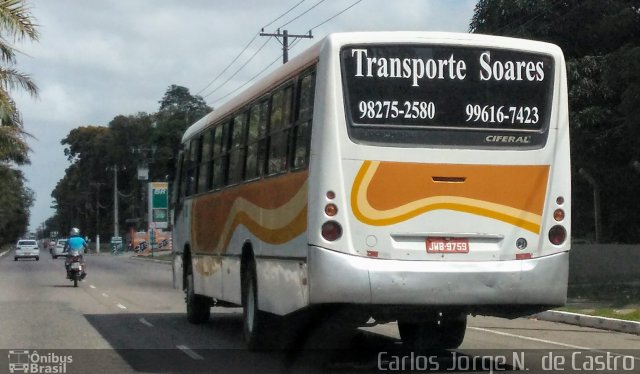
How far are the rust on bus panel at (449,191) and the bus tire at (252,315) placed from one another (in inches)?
125

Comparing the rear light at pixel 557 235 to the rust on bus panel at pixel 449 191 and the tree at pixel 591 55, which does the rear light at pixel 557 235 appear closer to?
the rust on bus panel at pixel 449 191

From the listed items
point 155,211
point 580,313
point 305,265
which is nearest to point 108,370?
point 305,265

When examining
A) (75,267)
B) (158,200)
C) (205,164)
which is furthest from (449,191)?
(158,200)

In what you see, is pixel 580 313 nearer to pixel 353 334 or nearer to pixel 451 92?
pixel 353 334

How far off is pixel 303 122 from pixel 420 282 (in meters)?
2.25

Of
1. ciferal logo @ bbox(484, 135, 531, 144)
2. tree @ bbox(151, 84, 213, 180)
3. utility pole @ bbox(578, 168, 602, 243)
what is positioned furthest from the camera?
tree @ bbox(151, 84, 213, 180)

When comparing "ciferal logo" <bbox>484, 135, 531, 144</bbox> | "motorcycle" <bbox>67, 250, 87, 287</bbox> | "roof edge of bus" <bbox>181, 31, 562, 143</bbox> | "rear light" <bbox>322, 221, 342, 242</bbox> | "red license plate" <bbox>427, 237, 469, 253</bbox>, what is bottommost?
"motorcycle" <bbox>67, 250, 87, 287</bbox>

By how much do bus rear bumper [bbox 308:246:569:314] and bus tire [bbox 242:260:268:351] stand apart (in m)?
2.80

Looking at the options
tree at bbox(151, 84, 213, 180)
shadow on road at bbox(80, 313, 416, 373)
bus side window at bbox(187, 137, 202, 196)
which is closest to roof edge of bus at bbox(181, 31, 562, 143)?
shadow on road at bbox(80, 313, 416, 373)

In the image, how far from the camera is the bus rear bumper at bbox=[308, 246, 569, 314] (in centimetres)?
1080

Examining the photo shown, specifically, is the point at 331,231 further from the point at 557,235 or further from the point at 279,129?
the point at 557,235

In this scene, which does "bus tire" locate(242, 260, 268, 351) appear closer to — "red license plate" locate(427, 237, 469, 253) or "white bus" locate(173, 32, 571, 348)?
"white bus" locate(173, 32, 571, 348)

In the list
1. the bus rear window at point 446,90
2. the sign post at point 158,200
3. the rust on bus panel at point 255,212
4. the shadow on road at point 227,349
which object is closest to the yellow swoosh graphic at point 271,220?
the rust on bus panel at point 255,212

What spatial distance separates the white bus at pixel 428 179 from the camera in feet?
35.9
